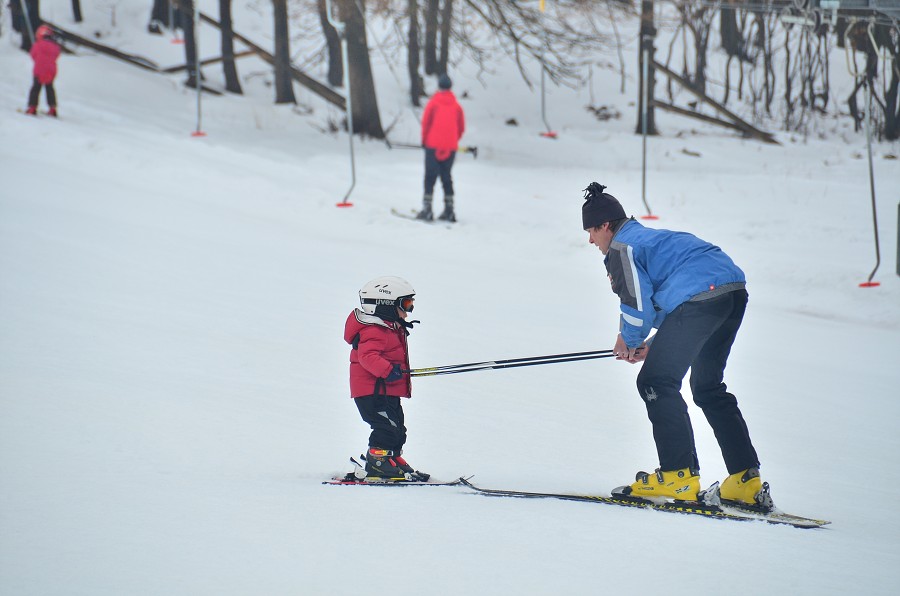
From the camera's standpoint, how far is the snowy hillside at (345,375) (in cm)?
335

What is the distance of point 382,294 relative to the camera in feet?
14.2

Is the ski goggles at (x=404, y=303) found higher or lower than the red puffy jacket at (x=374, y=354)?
higher

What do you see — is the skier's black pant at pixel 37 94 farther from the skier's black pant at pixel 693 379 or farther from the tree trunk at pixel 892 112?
the tree trunk at pixel 892 112

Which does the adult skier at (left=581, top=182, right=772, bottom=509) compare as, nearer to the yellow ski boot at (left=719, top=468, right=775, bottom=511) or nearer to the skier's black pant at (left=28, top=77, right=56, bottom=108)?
the yellow ski boot at (left=719, top=468, right=775, bottom=511)

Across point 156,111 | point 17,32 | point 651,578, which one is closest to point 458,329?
point 651,578

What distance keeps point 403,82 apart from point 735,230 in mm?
14049

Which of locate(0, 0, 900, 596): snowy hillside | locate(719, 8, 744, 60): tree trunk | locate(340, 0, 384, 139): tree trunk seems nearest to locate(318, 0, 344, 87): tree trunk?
locate(340, 0, 384, 139): tree trunk

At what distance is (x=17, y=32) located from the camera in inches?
786

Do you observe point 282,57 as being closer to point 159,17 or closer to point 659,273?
point 159,17

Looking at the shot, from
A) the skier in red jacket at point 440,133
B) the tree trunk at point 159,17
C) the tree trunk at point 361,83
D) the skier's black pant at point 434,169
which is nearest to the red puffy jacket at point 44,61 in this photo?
the tree trunk at point 361,83

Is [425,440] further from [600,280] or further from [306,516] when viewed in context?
[600,280]

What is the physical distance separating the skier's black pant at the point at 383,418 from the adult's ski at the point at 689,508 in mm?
531

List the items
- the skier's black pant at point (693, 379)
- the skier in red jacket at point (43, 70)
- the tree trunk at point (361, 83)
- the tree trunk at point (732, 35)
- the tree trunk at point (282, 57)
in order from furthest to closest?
the tree trunk at point (732, 35), the tree trunk at point (282, 57), the tree trunk at point (361, 83), the skier in red jacket at point (43, 70), the skier's black pant at point (693, 379)

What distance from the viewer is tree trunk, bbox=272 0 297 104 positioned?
733 inches
